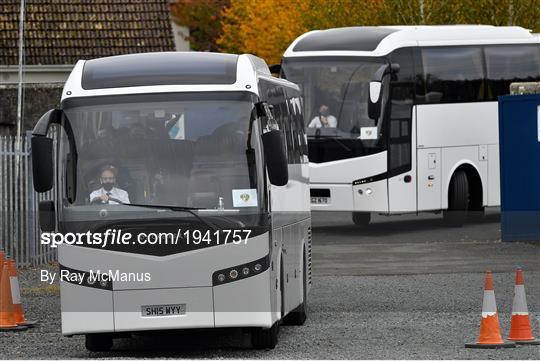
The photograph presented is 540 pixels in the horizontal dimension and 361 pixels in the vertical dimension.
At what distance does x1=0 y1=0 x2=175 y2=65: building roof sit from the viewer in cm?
4859

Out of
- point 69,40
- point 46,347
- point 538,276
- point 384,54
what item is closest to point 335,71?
point 384,54

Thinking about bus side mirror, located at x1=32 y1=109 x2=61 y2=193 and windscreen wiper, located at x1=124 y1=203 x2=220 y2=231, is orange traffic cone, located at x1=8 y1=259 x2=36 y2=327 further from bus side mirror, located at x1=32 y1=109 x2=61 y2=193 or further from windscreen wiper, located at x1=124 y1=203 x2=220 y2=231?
windscreen wiper, located at x1=124 y1=203 x2=220 y2=231

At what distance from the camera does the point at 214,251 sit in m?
13.4

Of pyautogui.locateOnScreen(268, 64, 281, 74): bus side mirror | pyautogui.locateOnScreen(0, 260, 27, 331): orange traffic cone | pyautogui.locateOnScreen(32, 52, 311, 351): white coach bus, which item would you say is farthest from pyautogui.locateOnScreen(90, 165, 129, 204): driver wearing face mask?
pyautogui.locateOnScreen(268, 64, 281, 74): bus side mirror

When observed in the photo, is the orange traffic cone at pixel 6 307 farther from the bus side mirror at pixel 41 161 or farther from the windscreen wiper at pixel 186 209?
the windscreen wiper at pixel 186 209

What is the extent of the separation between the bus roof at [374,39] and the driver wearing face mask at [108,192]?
53.2ft

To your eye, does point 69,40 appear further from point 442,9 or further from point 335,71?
point 335,71

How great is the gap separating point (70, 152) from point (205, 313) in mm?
1796

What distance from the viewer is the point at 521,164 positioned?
26.8 m

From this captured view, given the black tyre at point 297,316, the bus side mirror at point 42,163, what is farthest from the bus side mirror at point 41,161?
the black tyre at point 297,316

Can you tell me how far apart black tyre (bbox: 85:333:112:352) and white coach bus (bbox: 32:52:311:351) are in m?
0.01

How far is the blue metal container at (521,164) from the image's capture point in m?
26.5

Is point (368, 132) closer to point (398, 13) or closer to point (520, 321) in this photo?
point (398, 13)
